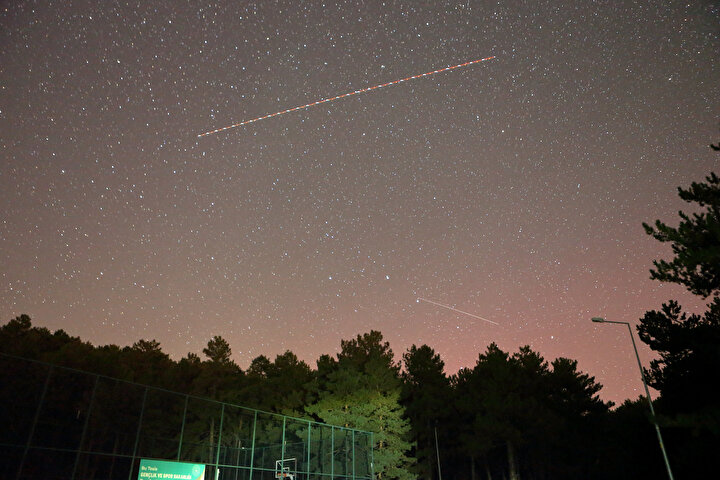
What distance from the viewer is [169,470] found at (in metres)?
19.0

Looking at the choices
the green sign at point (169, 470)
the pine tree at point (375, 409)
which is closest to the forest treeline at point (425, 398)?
the pine tree at point (375, 409)

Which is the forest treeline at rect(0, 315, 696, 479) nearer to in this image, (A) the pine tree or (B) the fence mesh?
(A) the pine tree

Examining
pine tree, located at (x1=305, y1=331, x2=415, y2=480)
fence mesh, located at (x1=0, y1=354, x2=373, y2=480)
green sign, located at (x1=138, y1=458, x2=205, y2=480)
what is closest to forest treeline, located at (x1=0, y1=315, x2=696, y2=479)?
pine tree, located at (x1=305, y1=331, x2=415, y2=480)

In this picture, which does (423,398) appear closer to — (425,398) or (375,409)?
(425,398)

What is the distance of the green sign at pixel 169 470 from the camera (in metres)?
18.2

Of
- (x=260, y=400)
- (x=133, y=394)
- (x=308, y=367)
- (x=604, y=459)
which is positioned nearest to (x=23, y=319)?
(x=133, y=394)

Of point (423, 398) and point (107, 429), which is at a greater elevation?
point (423, 398)

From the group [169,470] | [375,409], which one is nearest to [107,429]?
[375,409]

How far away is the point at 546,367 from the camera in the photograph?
56.9m

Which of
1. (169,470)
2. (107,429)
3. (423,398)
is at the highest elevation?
(423,398)

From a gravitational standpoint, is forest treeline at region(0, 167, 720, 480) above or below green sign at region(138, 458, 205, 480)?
above

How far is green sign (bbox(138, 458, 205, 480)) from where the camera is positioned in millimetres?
18208

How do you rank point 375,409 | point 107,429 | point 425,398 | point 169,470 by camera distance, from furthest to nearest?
point 425,398
point 107,429
point 375,409
point 169,470

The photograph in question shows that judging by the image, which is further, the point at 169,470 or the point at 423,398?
the point at 423,398
